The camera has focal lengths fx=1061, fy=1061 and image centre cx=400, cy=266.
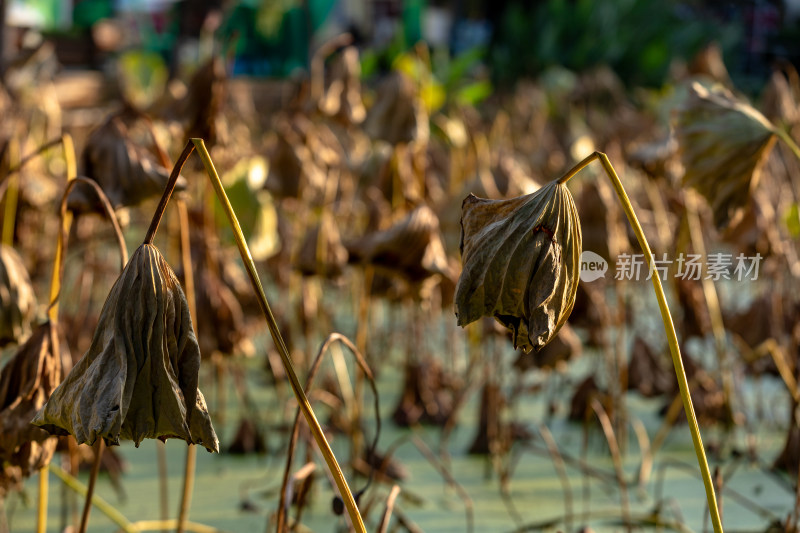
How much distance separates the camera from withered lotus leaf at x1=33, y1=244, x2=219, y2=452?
0.58m

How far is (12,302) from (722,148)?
66 cm

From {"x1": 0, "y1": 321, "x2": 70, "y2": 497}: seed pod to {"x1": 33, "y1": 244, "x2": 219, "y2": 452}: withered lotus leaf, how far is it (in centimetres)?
23

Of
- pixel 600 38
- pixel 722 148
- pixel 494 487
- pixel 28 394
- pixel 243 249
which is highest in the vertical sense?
pixel 600 38

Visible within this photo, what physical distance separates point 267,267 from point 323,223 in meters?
0.89

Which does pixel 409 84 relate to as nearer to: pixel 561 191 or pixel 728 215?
pixel 728 215

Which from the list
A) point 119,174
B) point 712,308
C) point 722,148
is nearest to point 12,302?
point 119,174

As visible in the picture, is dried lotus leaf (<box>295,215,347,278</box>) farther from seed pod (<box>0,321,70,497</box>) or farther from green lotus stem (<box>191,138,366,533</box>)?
green lotus stem (<box>191,138,366,533</box>)

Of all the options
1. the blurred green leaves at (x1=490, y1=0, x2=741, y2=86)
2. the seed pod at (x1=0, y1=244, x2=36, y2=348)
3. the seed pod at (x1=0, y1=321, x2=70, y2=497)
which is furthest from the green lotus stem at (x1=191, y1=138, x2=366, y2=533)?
the blurred green leaves at (x1=490, y1=0, x2=741, y2=86)

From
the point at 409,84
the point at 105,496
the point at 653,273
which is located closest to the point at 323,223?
the point at 409,84

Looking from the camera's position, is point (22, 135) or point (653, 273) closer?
point (653, 273)

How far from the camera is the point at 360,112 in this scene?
1.98m

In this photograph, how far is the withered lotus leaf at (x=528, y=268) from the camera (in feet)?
1.99

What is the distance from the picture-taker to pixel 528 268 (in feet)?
1.99

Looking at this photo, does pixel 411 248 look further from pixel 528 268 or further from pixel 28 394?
pixel 528 268
